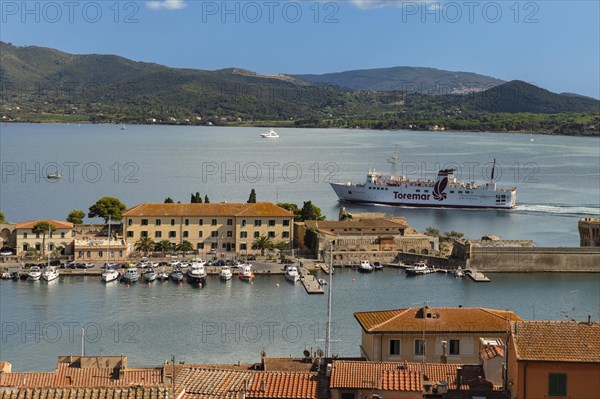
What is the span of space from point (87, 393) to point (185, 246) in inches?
972

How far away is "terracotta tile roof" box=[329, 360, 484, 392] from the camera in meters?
7.59

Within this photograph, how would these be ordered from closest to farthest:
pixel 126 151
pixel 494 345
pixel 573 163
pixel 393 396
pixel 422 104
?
pixel 393 396, pixel 494 345, pixel 573 163, pixel 126 151, pixel 422 104

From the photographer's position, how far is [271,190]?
57344 millimetres

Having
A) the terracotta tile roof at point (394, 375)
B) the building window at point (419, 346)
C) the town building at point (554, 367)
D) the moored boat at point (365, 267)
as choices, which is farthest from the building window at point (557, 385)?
the moored boat at point (365, 267)

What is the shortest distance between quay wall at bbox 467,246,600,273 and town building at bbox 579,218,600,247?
2.77 metres

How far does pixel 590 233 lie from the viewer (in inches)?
1318

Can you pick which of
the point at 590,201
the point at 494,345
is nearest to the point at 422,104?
the point at 590,201

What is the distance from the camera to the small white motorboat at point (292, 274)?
2636cm

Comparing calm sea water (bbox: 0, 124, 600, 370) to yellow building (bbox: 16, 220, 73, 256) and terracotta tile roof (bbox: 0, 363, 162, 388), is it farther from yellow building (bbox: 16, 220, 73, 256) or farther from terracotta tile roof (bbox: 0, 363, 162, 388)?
terracotta tile roof (bbox: 0, 363, 162, 388)

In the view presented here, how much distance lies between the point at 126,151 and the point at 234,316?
7515 cm

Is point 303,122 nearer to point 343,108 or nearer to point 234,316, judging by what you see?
point 343,108

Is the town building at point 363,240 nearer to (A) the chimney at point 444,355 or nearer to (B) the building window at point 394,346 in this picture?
(A) the chimney at point 444,355

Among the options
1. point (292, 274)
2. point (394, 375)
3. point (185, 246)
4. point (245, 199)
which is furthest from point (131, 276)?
point (245, 199)

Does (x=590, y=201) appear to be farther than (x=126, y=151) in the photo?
No
